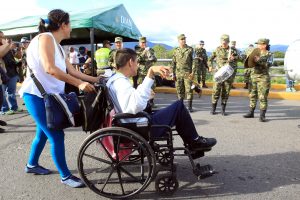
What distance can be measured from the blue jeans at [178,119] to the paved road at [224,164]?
1.86 ft

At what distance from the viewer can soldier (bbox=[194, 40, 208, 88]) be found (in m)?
11.4

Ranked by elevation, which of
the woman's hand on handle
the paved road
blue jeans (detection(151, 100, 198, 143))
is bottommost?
A: the paved road

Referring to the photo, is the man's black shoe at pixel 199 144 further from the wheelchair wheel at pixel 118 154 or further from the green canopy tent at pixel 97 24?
the green canopy tent at pixel 97 24

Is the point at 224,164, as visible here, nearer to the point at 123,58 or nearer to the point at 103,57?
the point at 123,58

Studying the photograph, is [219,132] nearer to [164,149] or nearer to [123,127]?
[164,149]

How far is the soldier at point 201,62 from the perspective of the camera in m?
11.4

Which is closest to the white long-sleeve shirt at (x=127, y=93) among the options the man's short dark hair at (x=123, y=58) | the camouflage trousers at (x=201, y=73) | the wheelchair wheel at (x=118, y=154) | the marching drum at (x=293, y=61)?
the man's short dark hair at (x=123, y=58)

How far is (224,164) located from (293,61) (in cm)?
270

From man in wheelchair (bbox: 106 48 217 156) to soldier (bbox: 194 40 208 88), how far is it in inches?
331

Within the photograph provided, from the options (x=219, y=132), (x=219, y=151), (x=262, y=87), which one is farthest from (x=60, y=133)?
(x=262, y=87)

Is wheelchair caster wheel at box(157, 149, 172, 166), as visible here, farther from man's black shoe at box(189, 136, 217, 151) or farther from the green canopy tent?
the green canopy tent

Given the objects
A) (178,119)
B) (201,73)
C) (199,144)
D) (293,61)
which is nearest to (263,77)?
(293,61)

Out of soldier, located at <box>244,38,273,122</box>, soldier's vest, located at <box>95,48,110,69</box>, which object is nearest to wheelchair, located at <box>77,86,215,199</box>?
soldier, located at <box>244,38,273,122</box>

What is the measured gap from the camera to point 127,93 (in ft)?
8.86
